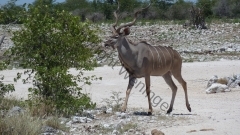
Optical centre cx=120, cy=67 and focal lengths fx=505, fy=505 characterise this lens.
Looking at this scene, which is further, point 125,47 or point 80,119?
point 125,47

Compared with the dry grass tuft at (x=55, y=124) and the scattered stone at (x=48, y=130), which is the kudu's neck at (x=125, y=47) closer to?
the dry grass tuft at (x=55, y=124)

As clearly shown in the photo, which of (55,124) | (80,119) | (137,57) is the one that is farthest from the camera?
(137,57)

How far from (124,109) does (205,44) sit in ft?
64.4

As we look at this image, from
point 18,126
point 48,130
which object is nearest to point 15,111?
point 48,130

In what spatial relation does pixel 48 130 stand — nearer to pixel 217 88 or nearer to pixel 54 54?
pixel 54 54

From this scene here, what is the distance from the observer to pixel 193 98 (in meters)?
13.9

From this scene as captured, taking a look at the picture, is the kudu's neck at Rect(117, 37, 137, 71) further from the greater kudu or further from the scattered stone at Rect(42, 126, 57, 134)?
the scattered stone at Rect(42, 126, 57, 134)

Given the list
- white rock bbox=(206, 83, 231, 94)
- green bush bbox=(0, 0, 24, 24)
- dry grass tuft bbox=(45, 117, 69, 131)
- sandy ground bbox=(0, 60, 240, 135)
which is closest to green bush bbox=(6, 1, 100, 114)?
green bush bbox=(0, 0, 24, 24)

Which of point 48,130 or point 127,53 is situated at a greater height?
point 127,53

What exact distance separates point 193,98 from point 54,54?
4.75m

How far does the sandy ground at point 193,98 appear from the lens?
938cm

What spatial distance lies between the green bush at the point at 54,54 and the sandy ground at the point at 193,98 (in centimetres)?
187

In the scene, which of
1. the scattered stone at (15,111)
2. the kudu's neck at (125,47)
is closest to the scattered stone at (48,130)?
the scattered stone at (15,111)

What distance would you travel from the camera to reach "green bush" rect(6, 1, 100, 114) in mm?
10383
